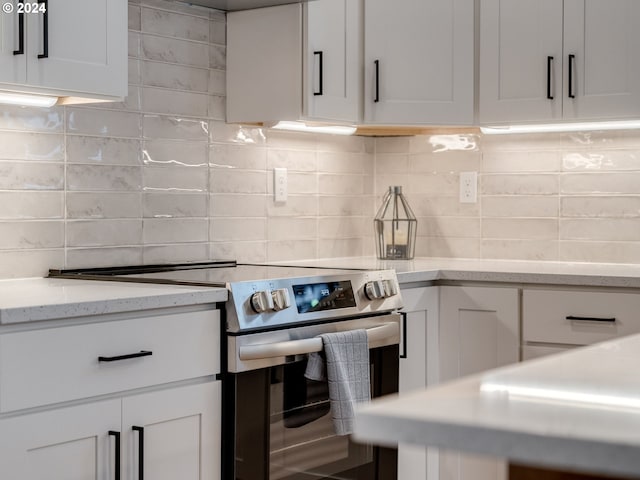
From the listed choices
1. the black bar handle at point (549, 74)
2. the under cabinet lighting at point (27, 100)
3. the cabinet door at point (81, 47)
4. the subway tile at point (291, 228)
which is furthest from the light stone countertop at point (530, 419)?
the subway tile at point (291, 228)

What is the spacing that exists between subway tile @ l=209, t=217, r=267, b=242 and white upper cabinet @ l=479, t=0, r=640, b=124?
84 cm

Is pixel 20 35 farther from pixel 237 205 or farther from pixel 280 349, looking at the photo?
pixel 237 205

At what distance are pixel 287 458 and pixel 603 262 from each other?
151cm

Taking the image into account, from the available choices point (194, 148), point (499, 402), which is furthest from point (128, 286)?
point (499, 402)

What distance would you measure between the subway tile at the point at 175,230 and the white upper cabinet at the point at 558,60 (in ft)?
3.38

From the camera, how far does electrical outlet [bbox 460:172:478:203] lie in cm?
367

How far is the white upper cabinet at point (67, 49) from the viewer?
2207 mm

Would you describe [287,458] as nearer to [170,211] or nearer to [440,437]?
[170,211]

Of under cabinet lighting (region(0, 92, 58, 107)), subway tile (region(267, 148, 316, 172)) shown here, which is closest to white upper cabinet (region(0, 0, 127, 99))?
under cabinet lighting (region(0, 92, 58, 107))

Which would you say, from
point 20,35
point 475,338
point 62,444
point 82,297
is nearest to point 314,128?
A: point 475,338

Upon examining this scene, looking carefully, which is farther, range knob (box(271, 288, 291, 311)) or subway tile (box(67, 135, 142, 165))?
subway tile (box(67, 135, 142, 165))

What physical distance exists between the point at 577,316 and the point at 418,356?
52 cm

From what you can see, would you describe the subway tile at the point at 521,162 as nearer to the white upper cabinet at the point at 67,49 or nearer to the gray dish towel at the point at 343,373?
the gray dish towel at the point at 343,373

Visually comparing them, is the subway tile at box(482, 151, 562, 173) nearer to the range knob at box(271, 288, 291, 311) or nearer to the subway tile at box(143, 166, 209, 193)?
the subway tile at box(143, 166, 209, 193)
